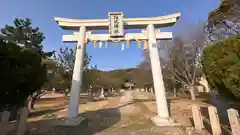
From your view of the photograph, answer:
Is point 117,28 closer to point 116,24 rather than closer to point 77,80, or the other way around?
point 116,24

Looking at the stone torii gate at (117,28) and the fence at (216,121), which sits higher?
the stone torii gate at (117,28)

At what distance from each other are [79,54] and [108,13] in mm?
2783

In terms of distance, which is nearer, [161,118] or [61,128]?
[61,128]

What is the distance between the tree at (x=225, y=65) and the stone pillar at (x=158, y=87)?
2.39m

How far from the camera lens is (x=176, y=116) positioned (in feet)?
35.0

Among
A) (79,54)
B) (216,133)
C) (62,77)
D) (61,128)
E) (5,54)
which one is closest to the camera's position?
(5,54)

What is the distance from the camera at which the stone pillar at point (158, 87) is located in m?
9.15

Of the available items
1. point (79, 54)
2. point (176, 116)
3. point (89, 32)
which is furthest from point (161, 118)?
point (89, 32)

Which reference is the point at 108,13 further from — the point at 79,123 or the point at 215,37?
the point at 215,37

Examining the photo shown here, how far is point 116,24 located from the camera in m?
10.6

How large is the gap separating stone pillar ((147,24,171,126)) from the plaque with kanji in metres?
1.57

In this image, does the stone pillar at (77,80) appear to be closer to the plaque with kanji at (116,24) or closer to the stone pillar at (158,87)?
the plaque with kanji at (116,24)

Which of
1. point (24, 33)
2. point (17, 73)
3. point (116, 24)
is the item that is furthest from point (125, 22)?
point (24, 33)

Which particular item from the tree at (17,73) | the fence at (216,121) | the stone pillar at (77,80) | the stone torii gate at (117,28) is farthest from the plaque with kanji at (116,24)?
the fence at (216,121)
